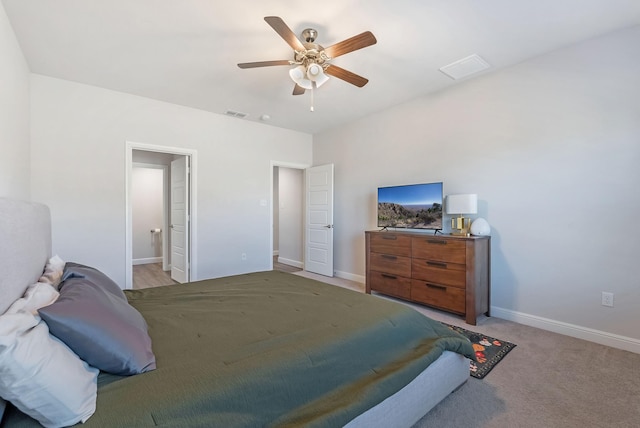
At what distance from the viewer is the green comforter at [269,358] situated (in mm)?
976

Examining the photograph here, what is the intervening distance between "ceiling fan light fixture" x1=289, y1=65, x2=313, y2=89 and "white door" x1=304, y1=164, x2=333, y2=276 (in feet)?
8.09

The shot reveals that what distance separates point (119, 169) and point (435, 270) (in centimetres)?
409

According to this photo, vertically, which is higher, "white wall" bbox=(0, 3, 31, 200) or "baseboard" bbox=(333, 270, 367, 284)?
"white wall" bbox=(0, 3, 31, 200)

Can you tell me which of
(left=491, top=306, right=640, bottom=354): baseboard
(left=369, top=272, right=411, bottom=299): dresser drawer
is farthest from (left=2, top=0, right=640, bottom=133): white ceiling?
(left=491, top=306, right=640, bottom=354): baseboard

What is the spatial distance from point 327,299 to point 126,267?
3.10m

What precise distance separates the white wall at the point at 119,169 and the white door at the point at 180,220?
200 mm

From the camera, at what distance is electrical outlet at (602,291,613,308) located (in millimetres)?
2521

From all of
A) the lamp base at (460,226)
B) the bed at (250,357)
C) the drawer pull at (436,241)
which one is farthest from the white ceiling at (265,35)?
the drawer pull at (436,241)

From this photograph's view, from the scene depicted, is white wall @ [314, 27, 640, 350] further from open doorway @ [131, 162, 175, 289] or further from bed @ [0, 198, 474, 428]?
open doorway @ [131, 162, 175, 289]

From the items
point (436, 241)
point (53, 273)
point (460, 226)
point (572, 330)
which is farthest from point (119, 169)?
point (572, 330)

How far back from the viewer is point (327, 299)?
1.98 meters

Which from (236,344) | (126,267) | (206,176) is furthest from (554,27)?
(126,267)

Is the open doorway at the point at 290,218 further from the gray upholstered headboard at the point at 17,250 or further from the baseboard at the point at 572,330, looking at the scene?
the gray upholstered headboard at the point at 17,250

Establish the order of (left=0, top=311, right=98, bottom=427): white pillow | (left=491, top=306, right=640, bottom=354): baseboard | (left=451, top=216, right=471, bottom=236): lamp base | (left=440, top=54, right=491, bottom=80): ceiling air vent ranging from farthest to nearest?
(left=451, top=216, right=471, bottom=236): lamp base < (left=440, top=54, right=491, bottom=80): ceiling air vent < (left=491, top=306, right=640, bottom=354): baseboard < (left=0, top=311, right=98, bottom=427): white pillow
